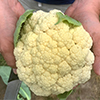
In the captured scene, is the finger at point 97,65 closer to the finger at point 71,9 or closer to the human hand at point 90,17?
the human hand at point 90,17

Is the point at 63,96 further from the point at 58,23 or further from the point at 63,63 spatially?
the point at 58,23

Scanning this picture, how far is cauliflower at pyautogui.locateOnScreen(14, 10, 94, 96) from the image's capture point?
843mm

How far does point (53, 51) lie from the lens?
0.84 metres

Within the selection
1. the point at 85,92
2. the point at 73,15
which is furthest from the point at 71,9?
the point at 85,92

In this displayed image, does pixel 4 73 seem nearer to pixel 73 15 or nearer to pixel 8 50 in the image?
pixel 8 50

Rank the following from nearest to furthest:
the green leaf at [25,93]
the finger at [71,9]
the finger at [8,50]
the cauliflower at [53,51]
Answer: the cauliflower at [53,51]
the finger at [8,50]
the finger at [71,9]
the green leaf at [25,93]

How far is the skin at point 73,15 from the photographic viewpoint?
1001 mm

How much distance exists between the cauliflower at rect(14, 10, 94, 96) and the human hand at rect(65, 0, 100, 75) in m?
0.07

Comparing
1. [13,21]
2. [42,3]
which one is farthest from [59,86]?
[42,3]

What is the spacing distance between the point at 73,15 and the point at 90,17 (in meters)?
0.23

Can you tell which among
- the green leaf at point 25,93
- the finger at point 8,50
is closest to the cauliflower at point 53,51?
the finger at point 8,50

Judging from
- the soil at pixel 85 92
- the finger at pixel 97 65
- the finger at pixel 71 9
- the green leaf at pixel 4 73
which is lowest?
the soil at pixel 85 92

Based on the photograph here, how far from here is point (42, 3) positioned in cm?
156

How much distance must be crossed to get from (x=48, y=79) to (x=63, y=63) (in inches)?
6.5
